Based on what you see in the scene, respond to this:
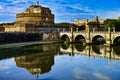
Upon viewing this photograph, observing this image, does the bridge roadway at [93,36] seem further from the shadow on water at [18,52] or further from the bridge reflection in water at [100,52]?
the shadow on water at [18,52]

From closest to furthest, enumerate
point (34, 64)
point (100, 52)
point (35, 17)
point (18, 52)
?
point (34, 64) < point (18, 52) < point (100, 52) < point (35, 17)

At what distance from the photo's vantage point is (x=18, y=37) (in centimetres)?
5475

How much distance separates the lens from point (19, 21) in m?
69.7

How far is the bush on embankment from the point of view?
167ft

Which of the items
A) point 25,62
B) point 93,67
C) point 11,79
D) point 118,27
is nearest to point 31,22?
point 118,27

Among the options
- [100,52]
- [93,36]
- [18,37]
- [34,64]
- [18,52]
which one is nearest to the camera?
[34,64]

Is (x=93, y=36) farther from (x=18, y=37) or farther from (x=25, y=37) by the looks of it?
(x=18, y=37)

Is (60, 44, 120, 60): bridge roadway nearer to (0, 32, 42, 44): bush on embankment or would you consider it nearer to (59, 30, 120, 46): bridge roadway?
(59, 30, 120, 46): bridge roadway

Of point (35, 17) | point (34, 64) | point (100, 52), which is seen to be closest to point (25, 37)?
point (35, 17)

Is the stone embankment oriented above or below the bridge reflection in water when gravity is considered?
above

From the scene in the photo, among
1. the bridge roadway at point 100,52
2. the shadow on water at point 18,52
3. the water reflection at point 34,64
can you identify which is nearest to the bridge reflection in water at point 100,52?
the bridge roadway at point 100,52

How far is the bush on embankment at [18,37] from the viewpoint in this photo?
2009 inches

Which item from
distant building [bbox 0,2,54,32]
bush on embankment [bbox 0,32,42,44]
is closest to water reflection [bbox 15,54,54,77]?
bush on embankment [bbox 0,32,42,44]

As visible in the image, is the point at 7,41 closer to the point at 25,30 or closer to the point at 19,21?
the point at 25,30
